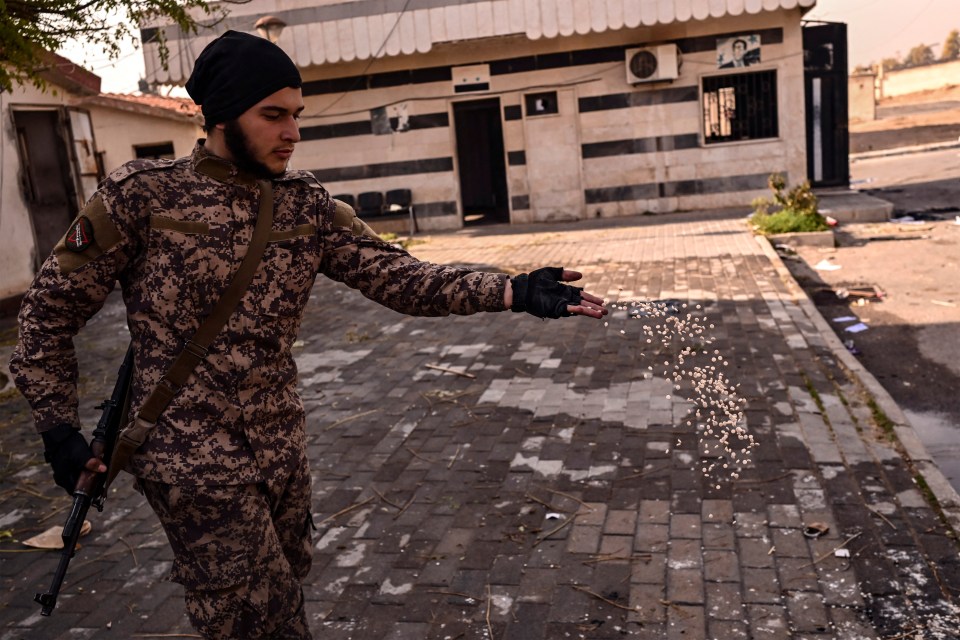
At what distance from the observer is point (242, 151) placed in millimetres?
2768

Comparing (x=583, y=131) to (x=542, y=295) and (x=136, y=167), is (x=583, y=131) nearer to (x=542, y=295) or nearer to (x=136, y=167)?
(x=542, y=295)

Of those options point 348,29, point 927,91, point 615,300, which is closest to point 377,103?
point 348,29

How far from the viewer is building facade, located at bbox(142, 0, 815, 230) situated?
17.8 metres

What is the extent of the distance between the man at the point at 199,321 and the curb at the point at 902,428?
272 centimetres

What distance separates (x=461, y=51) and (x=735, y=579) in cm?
1636

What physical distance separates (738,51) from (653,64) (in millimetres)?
1718

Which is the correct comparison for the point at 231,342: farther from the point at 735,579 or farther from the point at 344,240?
the point at 735,579

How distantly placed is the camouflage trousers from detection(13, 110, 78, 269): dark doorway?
458 inches

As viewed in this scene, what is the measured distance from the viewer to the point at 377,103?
19281 mm

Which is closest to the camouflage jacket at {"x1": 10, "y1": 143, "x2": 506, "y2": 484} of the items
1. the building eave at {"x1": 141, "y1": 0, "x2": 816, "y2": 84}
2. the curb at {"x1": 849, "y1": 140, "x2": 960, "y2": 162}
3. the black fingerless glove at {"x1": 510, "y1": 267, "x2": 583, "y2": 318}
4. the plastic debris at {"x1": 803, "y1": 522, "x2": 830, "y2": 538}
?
the black fingerless glove at {"x1": 510, "y1": 267, "x2": 583, "y2": 318}

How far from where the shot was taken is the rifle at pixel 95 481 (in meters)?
2.73

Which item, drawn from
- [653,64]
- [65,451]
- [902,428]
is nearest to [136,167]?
[65,451]

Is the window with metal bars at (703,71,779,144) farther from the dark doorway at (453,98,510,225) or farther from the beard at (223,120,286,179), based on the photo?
the beard at (223,120,286,179)

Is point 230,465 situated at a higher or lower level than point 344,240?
lower
